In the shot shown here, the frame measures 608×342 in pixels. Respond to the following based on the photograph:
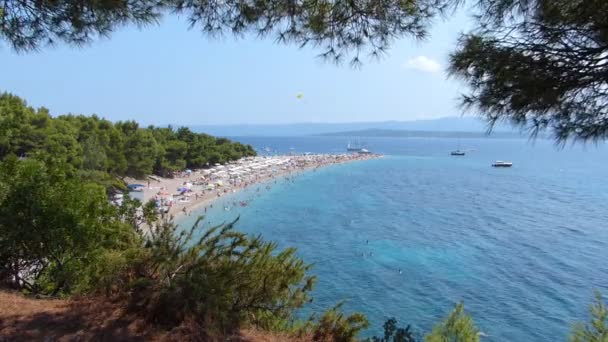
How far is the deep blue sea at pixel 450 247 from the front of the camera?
15822mm

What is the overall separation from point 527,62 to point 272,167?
2488 inches

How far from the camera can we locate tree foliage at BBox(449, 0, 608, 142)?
3180 millimetres

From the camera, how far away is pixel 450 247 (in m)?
25.0

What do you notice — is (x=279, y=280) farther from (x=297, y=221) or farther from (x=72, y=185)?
(x=297, y=221)

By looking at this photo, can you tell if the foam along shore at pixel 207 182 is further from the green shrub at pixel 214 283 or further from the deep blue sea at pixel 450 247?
the green shrub at pixel 214 283

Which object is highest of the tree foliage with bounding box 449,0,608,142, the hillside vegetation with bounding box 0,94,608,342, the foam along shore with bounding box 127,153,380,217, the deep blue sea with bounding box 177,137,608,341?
the tree foliage with bounding box 449,0,608,142

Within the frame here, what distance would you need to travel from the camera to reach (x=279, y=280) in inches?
197

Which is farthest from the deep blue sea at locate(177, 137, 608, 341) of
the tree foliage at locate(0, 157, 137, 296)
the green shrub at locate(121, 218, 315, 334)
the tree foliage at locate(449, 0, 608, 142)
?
the tree foliage at locate(0, 157, 137, 296)

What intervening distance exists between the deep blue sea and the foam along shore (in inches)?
120

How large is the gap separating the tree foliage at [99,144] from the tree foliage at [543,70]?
7.20 m

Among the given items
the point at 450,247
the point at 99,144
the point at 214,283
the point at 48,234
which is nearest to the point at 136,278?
the point at 214,283

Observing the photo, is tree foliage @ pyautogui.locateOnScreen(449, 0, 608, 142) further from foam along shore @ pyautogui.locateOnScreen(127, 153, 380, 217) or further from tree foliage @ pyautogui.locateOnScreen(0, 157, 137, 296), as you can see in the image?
foam along shore @ pyautogui.locateOnScreen(127, 153, 380, 217)

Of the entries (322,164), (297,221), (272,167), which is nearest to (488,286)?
(297,221)

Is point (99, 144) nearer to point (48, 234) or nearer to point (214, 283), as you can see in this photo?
point (48, 234)
